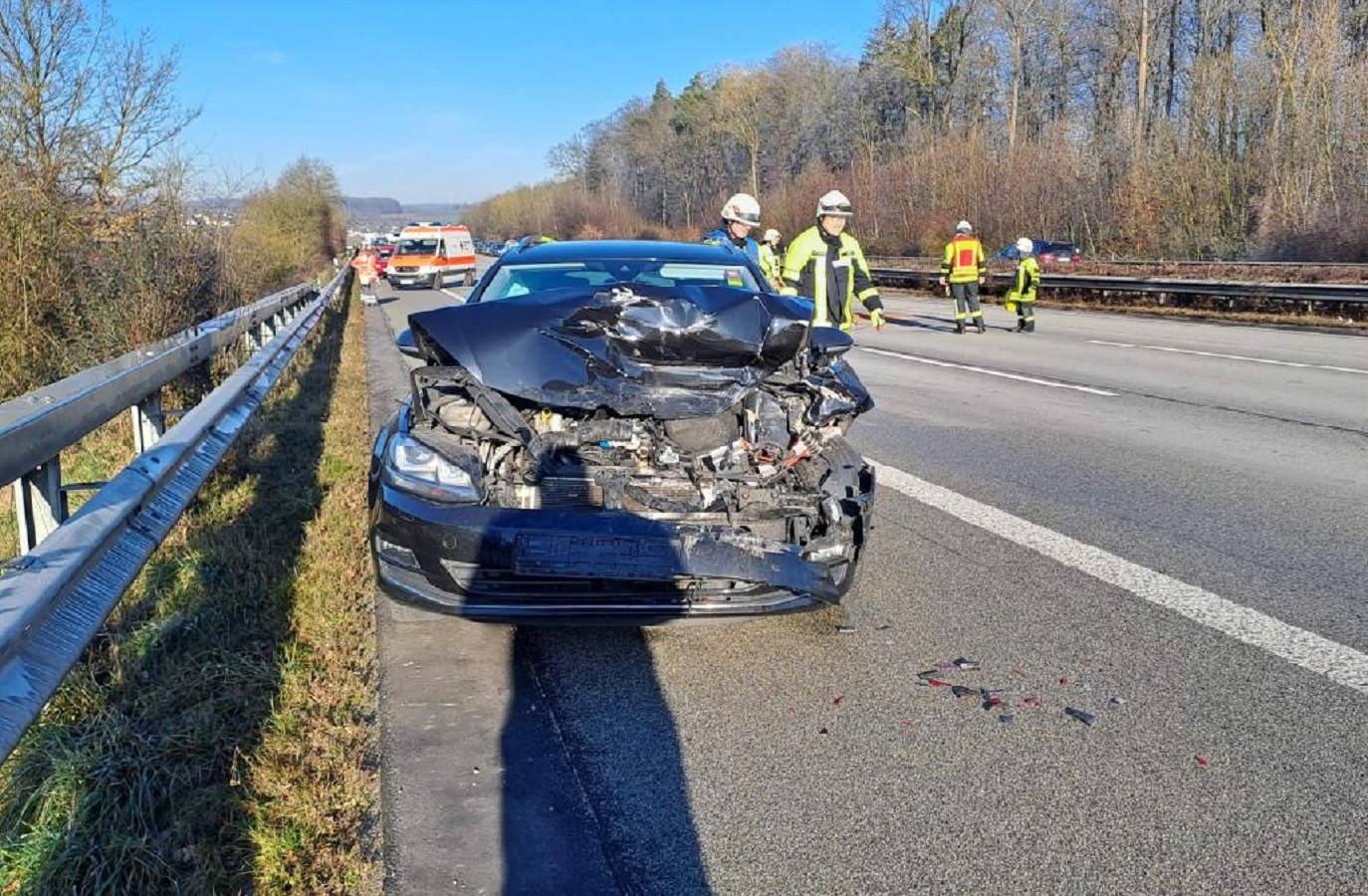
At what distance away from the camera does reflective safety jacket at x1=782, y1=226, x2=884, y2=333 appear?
28.5ft

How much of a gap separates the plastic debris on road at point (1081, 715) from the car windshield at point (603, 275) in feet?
10.5

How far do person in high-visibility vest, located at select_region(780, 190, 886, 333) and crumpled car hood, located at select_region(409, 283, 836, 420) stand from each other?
12.6ft

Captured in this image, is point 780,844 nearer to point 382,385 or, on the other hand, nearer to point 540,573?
point 540,573

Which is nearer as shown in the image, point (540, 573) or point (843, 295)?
point (540, 573)

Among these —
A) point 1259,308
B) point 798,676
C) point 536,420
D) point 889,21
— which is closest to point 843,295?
point 536,420

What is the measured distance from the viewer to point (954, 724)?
352cm

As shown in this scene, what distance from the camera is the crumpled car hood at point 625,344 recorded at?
4.48 metres

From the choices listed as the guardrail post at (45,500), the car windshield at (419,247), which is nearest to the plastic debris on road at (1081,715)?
the guardrail post at (45,500)

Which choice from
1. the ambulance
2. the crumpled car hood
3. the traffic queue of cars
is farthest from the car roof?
the ambulance

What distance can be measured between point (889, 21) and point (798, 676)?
54.5m

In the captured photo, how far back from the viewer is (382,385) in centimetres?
1216

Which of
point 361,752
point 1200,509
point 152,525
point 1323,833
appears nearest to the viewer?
point 1323,833

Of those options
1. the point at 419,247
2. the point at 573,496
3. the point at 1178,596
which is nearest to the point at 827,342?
the point at 573,496

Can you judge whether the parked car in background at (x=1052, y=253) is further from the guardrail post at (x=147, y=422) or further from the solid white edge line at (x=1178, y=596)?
the guardrail post at (x=147, y=422)
